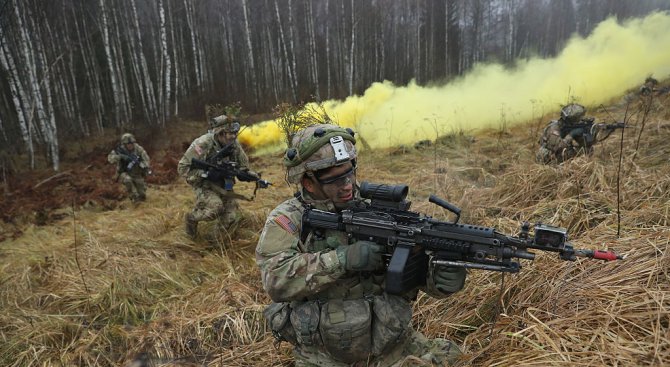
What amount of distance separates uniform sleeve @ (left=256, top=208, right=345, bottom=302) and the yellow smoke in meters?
10.0

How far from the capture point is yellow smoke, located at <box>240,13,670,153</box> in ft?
43.1

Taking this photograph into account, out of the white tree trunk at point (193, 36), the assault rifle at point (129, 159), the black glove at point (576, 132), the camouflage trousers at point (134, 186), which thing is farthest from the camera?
the white tree trunk at point (193, 36)

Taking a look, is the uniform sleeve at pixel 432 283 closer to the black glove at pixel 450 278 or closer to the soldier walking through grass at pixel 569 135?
the black glove at pixel 450 278

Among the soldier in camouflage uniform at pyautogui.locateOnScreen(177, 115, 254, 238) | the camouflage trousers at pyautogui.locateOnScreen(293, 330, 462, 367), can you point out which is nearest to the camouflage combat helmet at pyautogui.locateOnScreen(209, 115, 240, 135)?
the soldier in camouflage uniform at pyautogui.locateOnScreen(177, 115, 254, 238)

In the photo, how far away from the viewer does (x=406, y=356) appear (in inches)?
96.9

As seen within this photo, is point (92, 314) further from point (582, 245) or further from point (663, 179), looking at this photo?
point (663, 179)

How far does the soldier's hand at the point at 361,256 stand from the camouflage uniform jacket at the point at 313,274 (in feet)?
0.14

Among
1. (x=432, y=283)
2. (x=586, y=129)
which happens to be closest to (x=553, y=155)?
(x=586, y=129)

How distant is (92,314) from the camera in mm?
4227

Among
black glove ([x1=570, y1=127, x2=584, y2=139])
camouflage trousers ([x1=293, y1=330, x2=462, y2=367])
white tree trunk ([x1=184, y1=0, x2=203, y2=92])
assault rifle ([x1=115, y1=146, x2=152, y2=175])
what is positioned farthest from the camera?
white tree trunk ([x1=184, y1=0, x2=203, y2=92])

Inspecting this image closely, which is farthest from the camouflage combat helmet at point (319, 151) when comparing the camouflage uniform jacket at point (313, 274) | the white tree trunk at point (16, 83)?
the white tree trunk at point (16, 83)

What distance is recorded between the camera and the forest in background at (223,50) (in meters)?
15.8

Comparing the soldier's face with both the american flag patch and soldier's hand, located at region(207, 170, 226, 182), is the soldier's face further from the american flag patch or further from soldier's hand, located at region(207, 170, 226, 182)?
soldier's hand, located at region(207, 170, 226, 182)

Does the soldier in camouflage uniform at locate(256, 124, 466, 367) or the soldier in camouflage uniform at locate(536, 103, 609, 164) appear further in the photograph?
the soldier in camouflage uniform at locate(536, 103, 609, 164)
